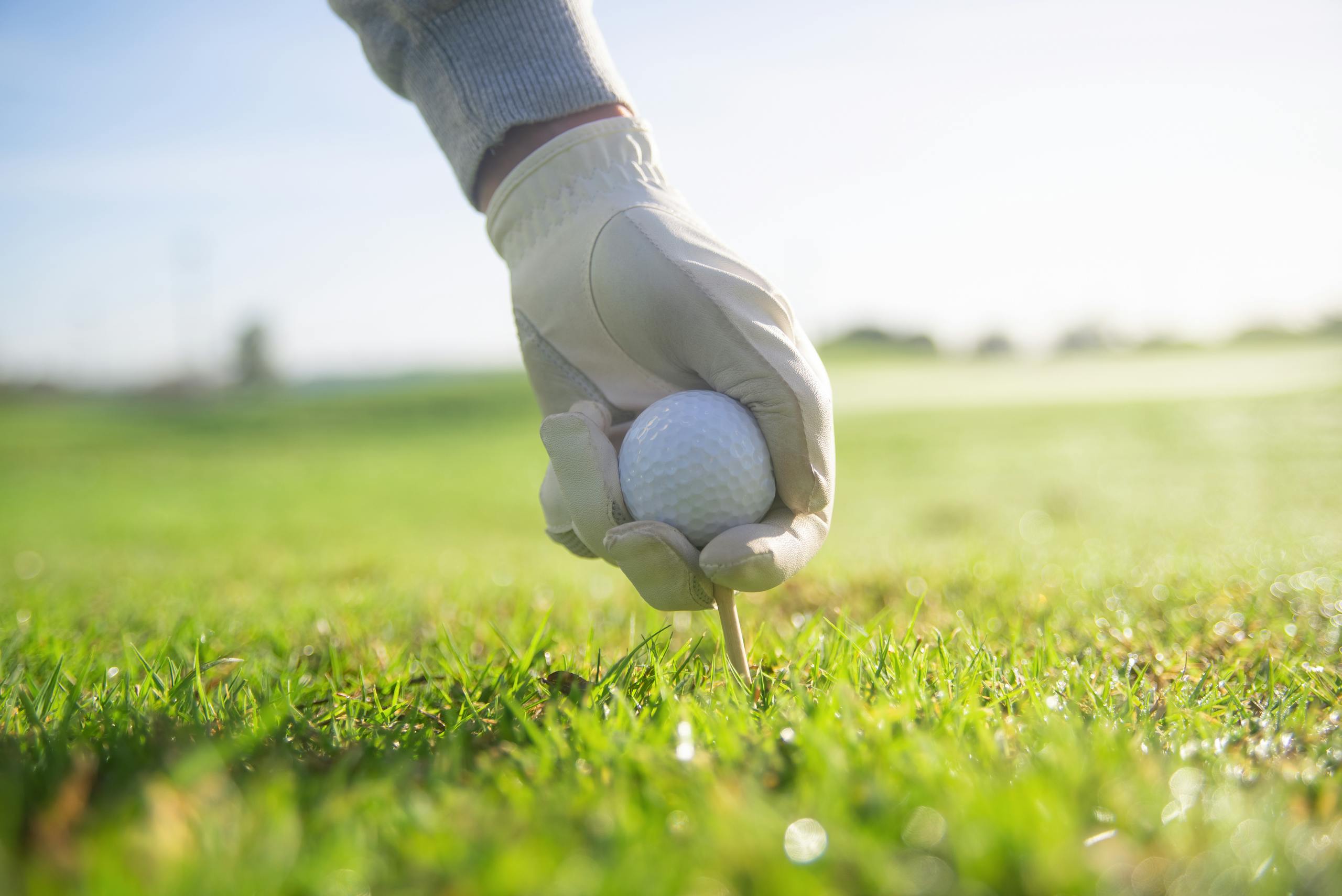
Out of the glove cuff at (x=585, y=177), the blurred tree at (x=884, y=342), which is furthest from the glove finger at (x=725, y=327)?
the blurred tree at (x=884, y=342)

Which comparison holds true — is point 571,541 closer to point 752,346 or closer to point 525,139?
point 752,346

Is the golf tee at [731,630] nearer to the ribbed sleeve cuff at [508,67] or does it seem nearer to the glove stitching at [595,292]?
the glove stitching at [595,292]

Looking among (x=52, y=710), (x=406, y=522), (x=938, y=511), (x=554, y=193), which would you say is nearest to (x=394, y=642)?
(x=52, y=710)

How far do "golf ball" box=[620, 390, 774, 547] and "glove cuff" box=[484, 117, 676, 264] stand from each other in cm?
57

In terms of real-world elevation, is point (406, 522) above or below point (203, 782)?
below

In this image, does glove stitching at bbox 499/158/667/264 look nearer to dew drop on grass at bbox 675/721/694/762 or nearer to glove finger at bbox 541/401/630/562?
glove finger at bbox 541/401/630/562

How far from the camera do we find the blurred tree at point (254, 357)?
216ft

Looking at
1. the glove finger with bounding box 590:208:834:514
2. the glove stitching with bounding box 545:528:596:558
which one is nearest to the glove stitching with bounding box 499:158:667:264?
the glove finger with bounding box 590:208:834:514

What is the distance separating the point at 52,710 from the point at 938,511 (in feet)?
25.9

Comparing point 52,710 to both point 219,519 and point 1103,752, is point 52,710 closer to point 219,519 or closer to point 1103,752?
point 1103,752

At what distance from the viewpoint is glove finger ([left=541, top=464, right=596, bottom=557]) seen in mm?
2137

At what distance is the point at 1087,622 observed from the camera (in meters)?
2.40

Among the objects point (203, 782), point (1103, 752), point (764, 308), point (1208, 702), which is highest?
point (764, 308)

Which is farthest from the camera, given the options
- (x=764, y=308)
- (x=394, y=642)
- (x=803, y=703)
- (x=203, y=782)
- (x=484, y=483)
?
→ (x=484, y=483)
